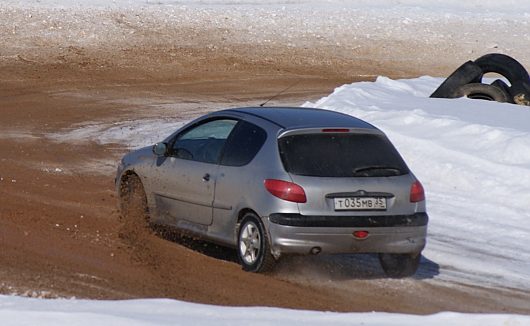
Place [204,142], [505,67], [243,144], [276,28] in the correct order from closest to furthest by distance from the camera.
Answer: [243,144], [204,142], [505,67], [276,28]

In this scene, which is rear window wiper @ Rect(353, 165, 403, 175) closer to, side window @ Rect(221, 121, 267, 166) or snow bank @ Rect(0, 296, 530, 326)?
side window @ Rect(221, 121, 267, 166)

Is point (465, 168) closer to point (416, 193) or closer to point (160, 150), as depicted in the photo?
point (416, 193)

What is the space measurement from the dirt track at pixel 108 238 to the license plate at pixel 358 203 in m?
0.65

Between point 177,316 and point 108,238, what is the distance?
12.2ft

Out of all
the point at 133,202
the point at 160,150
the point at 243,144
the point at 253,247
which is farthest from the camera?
the point at 133,202

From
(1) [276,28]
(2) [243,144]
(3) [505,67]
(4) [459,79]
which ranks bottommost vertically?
(1) [276,28]

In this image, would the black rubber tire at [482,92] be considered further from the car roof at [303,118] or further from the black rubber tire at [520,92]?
the car roof at [303,118]

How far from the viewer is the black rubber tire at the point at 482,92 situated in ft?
61.3

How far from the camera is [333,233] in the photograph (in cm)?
1039

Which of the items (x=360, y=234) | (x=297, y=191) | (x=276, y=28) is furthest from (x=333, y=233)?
(x=276, y=28)

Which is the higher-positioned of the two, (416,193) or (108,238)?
(416,193)

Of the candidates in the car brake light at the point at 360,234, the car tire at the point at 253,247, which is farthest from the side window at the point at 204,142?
the car brake light at the point at 360,234

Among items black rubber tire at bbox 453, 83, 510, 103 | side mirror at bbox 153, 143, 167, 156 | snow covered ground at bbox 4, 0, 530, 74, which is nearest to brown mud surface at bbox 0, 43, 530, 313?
side mirror at bbox 153, 143, 167, 156

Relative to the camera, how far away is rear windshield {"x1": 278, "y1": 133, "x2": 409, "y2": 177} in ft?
34.9
